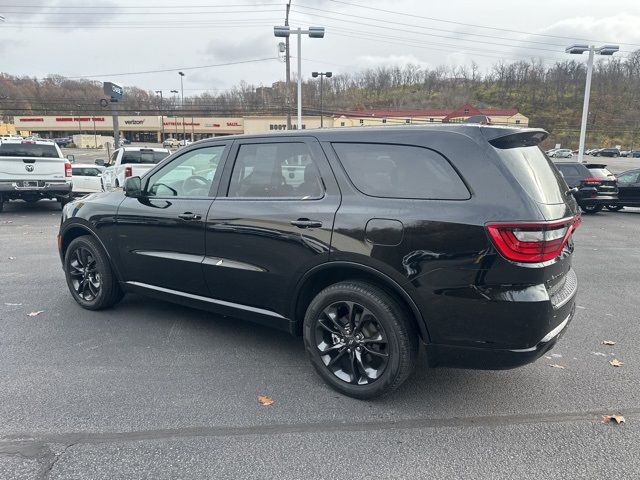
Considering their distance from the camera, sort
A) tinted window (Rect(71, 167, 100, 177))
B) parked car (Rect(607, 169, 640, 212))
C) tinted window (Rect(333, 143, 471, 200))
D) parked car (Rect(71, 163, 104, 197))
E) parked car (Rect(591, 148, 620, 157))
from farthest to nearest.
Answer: parked car (Rect(591, 148, 620, 157))
tinted window (Rect(71, 167, 100, 177))
parked car (Rect(71, 163, 104, 197))
parked car (Rect(607, 169, 640, 212))
tinted window (Rect(333, 143, 471, 200))

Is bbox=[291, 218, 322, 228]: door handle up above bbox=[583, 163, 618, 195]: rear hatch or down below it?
above

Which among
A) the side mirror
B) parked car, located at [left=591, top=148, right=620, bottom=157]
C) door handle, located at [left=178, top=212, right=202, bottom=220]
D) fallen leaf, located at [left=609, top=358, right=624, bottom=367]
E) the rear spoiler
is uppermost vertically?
the rear spoiler

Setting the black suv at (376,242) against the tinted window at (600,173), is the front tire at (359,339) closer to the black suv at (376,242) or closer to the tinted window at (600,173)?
→ the black suv at (376,242)

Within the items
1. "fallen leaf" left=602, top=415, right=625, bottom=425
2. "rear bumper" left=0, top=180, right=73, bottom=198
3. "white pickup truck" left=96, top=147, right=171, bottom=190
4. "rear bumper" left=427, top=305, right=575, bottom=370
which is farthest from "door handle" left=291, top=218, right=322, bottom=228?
"white pickup truck" left=96, top=147, right=171, bottom=190

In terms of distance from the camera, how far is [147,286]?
4.37 meters

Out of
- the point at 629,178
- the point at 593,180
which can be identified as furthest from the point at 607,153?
the point at 593,180

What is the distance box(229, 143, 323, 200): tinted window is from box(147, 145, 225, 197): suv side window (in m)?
0.27

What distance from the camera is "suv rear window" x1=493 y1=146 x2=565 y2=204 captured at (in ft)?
9.00

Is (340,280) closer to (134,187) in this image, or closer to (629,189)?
(134,187)

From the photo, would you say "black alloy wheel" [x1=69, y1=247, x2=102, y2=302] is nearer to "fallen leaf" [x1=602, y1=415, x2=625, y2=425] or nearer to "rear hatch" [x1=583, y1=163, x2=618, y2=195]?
"fallen leaf" [x1=602, y1=415, x2=625, y2=425]

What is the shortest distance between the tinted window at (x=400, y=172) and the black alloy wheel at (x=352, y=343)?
2.72 ft

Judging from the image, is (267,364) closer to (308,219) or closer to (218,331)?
(218,331)

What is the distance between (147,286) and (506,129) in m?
3.37

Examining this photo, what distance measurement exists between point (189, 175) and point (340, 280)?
1847mm
